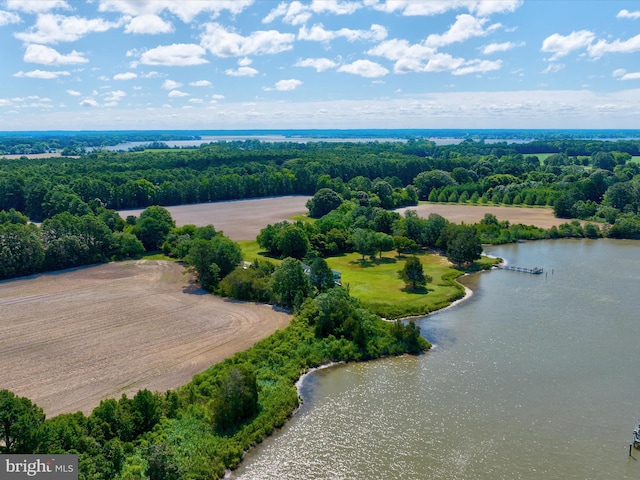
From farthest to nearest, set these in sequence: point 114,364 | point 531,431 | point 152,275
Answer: point 152,275, point 114,364, point 531,431

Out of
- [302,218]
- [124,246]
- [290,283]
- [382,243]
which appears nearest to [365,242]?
[382,243]

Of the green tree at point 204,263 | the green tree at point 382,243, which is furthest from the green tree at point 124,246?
the green tree at point 382,243

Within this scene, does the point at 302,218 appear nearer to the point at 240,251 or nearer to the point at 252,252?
the point at 252,252

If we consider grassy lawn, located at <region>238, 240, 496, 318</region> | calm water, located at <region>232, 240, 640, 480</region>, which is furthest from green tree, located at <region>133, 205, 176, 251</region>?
calm water, located at <region>232, 240, 640, 480</region>

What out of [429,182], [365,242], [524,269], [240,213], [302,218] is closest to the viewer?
[524,269]

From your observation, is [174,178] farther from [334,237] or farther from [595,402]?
[595,402]

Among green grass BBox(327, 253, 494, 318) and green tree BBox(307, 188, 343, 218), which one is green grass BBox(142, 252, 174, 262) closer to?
green grass BBox(327, 253, 494, 318)

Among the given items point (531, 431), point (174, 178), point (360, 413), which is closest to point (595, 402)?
point (531, 431)
